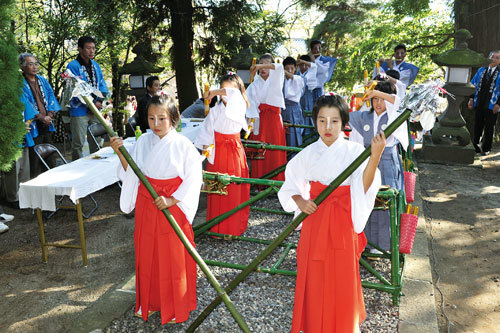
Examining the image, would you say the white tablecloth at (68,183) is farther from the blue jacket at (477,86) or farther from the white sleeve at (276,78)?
the blue jacket at (477,86)

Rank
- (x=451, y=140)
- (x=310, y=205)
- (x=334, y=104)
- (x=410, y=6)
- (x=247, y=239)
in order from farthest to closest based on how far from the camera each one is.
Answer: (x=410, y=6) → (x=451, y=140) → (x=247, y=239) → (x=334, y=104) → (x=310, y=205)

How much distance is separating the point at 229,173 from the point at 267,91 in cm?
187

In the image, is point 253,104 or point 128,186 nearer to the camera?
point 128,186

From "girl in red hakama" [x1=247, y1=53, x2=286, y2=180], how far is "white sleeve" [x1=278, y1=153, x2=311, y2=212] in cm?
326

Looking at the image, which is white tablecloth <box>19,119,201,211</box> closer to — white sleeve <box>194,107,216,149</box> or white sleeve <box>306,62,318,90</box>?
white sleeve <box>194,107,216,149</box>

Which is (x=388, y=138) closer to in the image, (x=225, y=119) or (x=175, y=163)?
(x=225, y=119)

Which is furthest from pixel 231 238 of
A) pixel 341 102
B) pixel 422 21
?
pixel 422 21

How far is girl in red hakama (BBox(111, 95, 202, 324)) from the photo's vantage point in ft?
10.5

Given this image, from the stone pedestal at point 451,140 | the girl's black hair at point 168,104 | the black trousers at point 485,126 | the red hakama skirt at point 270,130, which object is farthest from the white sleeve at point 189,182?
the black trousers at point 485,126

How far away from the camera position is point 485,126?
9086 millimetres

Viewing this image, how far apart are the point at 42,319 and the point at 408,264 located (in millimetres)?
3296

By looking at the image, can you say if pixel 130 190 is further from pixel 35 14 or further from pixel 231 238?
pixel 35 14

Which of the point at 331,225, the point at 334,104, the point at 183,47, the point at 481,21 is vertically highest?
the point at 481,21

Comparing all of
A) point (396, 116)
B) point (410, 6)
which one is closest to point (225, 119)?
point (396, 116)
